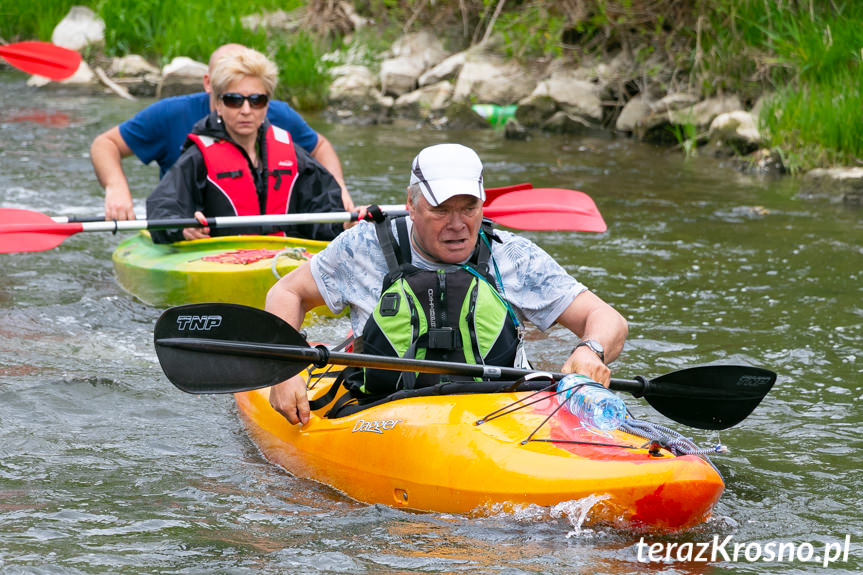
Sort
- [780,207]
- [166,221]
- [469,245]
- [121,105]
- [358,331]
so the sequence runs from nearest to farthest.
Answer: [469,245]
[358,331]
[166,221]
[780,207]
[121,105]

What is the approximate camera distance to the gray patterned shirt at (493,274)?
11.9ft

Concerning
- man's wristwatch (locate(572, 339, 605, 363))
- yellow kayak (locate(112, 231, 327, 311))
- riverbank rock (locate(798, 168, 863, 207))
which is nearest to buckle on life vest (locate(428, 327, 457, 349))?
man's wristwatch (locate(572, 339, 605, 363))

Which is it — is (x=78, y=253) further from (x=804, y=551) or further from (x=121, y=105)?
(x=121, y=105)

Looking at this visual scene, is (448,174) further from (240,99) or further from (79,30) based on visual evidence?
(79,30)

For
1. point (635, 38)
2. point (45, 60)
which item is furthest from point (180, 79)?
point (635, 38)

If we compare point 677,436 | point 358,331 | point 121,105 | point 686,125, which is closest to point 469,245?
point 358,331

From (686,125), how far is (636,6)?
4.97ft

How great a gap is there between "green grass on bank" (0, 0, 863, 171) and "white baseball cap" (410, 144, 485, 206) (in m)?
6.48

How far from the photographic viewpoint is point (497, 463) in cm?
316

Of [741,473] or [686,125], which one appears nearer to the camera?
[741,473]

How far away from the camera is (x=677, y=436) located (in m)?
3.25

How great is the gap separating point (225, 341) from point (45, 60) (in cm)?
643

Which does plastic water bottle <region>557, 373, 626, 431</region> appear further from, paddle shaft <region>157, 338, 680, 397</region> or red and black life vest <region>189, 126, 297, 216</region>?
red and black life vest <region>189, 126, 297, 216</region>

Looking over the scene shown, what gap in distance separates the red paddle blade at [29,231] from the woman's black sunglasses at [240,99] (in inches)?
39.6
